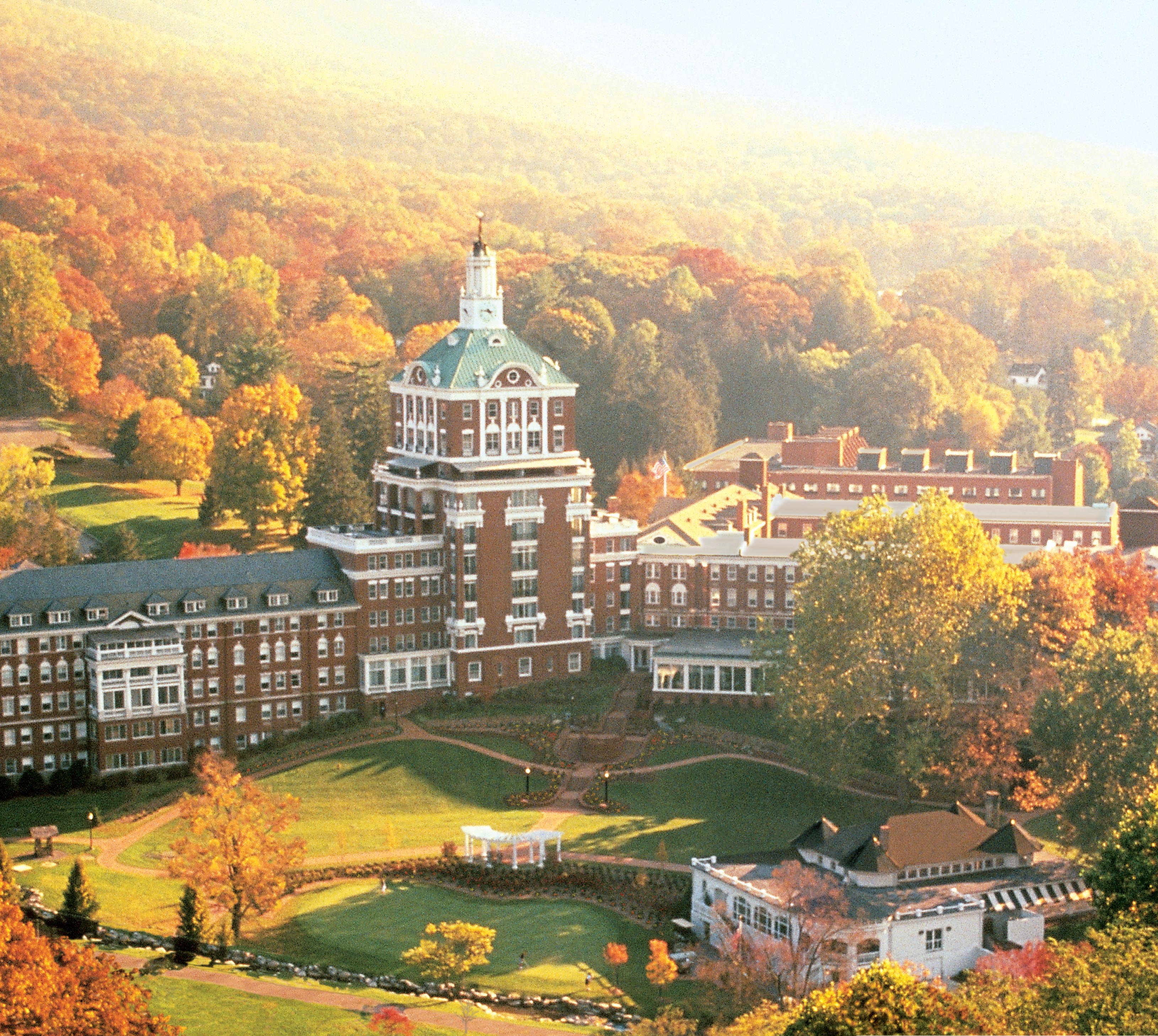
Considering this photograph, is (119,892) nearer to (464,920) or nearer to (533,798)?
(464,920)

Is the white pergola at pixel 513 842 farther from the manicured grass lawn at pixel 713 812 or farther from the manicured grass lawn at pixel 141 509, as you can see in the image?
the manicured grass lawn at pixel 141 509

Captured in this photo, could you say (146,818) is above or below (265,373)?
below

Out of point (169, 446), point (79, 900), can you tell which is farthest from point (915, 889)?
Answer: point (169, 446)

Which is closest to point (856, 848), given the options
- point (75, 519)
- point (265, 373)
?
point (75, 519)

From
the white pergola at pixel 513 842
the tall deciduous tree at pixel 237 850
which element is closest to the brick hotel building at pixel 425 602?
the tall deciduous tree at pixel 237 850

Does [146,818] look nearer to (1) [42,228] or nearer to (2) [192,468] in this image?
(2) [192,468]
